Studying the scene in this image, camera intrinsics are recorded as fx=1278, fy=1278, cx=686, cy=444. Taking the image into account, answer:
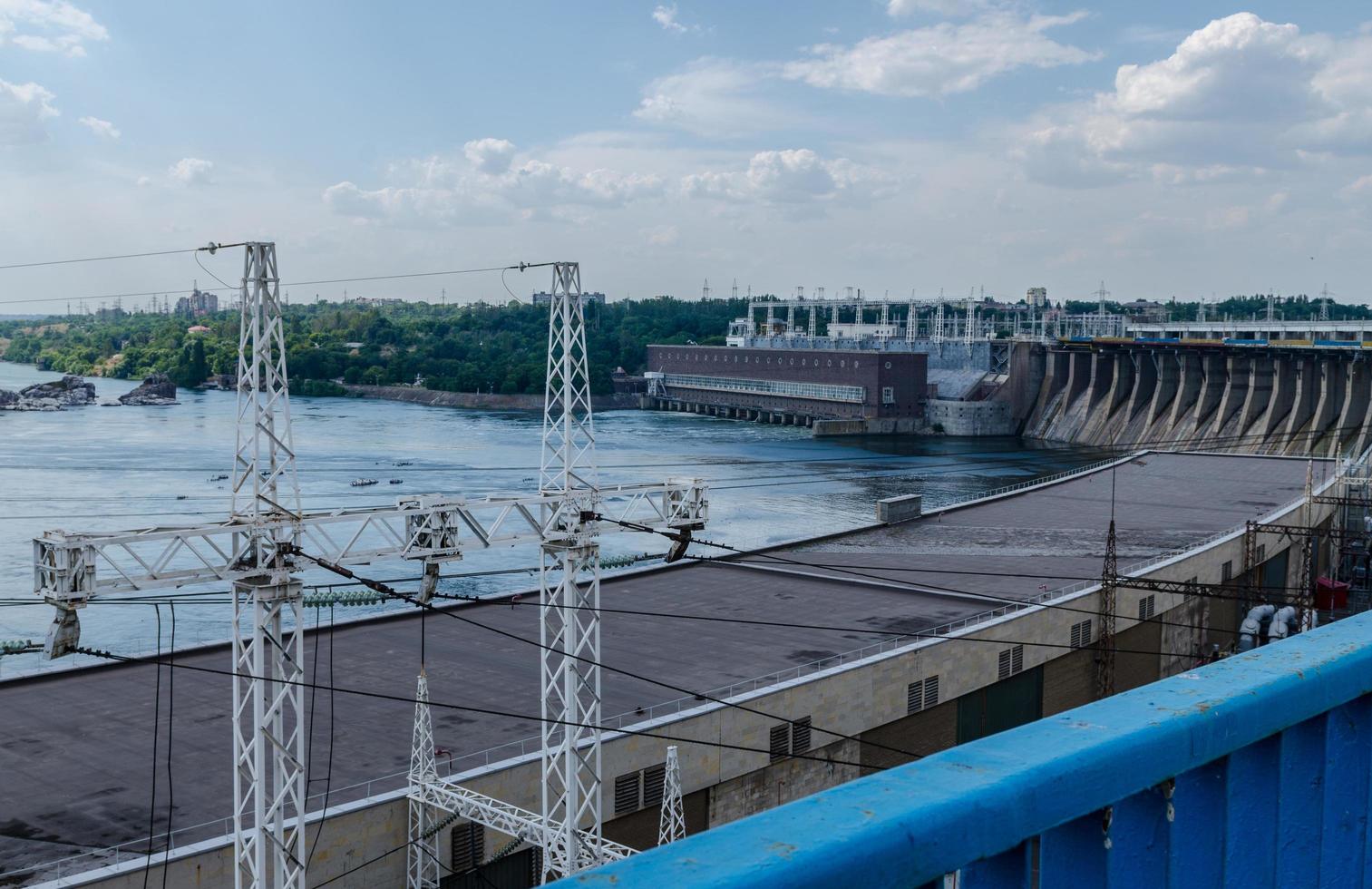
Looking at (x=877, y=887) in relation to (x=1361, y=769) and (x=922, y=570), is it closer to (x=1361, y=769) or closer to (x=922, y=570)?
(x=1361, y=769)

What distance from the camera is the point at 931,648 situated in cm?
1877

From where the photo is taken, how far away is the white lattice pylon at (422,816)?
41.3 feet

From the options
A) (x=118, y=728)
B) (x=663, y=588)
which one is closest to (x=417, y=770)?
(x=118, y=728)

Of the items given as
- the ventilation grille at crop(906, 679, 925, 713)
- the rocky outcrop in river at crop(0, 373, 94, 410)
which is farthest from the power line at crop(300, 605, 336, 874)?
the rocky outcrop in river at crop(0, 373, 94, 410)

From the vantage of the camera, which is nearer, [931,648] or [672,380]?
[931,648]

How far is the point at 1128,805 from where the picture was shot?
4.12 feet

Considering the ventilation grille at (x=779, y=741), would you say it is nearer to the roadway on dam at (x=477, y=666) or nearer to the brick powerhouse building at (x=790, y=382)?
the roadway on dam at (x=477, y=666)

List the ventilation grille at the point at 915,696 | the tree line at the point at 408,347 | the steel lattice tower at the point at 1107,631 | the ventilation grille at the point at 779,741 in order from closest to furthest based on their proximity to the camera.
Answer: the ventilation grille at the point at 779,741 < the ventilation grille at the point at 915,696 < the steel lattice tower at the point at 1107,631 < the tree line at the point at 408,347

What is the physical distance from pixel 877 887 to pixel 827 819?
0.21ft

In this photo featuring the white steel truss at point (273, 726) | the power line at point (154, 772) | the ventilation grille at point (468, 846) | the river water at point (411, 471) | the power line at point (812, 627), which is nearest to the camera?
the white steel truss at point (273, 726)

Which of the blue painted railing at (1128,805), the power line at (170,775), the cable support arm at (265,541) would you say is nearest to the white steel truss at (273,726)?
the cable support arm at (265,541)

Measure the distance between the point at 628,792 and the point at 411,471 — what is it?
35.8 metres

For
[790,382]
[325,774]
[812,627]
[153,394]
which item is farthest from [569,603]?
[153,394]

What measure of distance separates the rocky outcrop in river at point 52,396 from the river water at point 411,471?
211 cm
